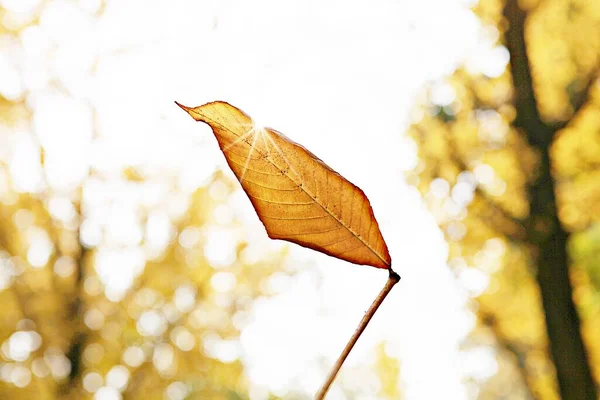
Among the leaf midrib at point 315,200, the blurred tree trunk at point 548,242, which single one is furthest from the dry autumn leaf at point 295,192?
the blurred tree trunk at point 548,242

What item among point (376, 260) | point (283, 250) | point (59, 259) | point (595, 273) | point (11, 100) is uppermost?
point (595, 273)

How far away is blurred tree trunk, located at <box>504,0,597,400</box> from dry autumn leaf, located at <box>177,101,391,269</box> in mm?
2066

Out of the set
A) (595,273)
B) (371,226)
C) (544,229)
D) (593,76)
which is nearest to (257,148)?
(371,226)

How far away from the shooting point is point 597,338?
8.41 ft

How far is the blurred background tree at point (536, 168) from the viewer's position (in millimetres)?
2055

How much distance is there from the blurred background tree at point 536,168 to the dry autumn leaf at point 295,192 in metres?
2.10

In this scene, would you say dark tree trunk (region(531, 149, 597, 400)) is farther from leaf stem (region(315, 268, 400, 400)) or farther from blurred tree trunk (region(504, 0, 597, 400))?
leaf stem (region(315, 268, 400, 400))

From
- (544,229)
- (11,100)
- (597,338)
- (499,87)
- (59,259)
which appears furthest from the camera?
(59,259)

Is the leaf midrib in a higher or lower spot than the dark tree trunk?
lower

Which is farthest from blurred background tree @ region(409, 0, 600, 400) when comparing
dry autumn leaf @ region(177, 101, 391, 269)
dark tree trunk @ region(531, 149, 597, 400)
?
dry autumn leaf @ region(177, 101, 391, 269)

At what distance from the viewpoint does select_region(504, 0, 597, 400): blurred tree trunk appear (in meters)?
1.94

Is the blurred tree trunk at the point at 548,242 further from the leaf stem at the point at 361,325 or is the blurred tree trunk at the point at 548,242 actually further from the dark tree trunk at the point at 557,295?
the leaf stem at the point at 361,325

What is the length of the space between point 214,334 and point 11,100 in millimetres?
2025

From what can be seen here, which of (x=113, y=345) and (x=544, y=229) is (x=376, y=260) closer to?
(x=544, y=229)
